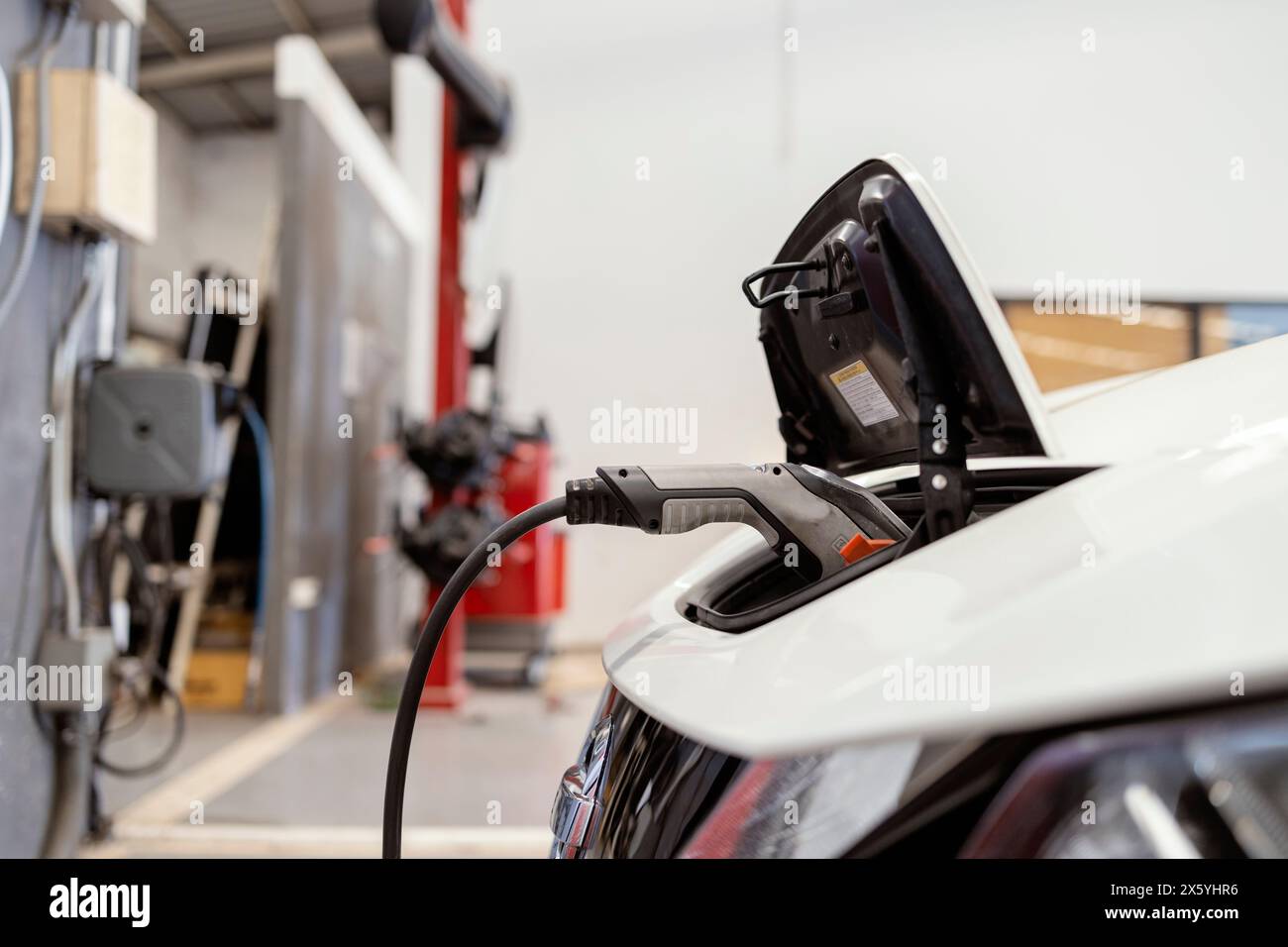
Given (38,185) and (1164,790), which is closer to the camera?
(1164,790)

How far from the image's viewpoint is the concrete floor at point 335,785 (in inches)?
79.6

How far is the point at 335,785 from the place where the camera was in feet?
8.00

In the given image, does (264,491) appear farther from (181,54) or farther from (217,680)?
(181,54)

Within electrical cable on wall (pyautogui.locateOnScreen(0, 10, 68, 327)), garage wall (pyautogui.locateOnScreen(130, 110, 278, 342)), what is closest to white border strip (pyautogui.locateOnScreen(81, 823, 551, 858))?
electrical cable on wall (pyautogui.locateOnScreen(0, 10, 68, 327))

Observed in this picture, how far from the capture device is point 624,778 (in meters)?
0.49

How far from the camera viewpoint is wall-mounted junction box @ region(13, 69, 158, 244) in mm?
1577

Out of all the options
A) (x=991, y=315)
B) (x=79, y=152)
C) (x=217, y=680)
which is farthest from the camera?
(x=217, y=680)

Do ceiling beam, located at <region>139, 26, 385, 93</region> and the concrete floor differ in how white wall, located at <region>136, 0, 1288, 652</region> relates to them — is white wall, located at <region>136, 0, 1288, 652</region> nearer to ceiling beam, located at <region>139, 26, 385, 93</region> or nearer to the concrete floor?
ceiling beam, located at <region>139, 26, 385, 93</region>

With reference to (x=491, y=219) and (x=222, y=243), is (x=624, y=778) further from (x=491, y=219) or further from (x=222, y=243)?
(x=222, y=243)

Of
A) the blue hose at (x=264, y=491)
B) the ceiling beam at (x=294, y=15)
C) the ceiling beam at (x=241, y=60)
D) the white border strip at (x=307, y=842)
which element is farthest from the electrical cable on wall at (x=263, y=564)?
the ceiling beam at (x=241, y=60)

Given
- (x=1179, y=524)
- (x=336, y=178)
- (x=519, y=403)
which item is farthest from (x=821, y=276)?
(x=519, y=403)

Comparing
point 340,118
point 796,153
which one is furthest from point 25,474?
point 796,153

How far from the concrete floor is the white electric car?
175 centimetres

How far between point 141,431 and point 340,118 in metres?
2.37
